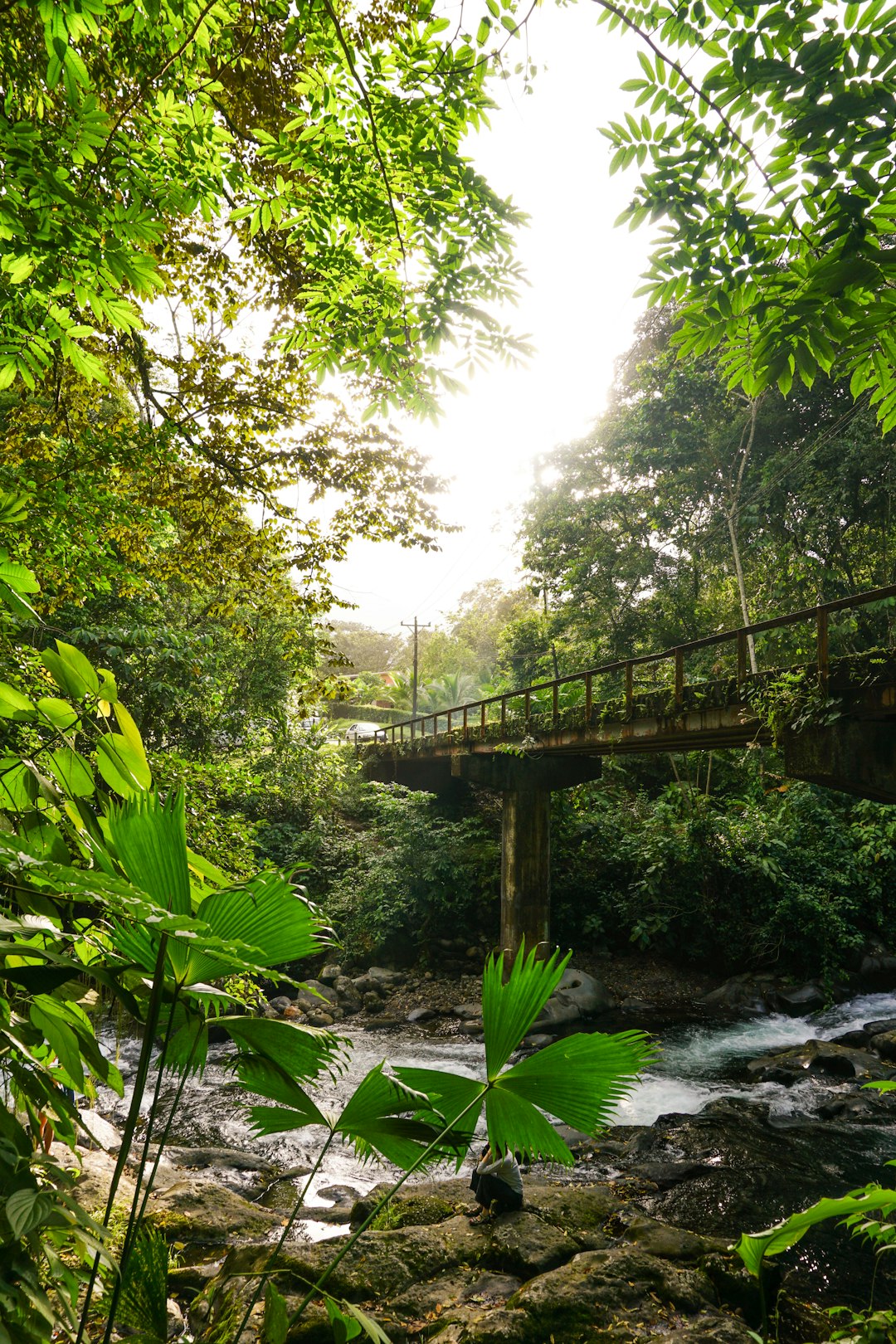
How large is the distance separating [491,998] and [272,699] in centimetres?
1241

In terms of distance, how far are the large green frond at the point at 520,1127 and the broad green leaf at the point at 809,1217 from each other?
80 cm

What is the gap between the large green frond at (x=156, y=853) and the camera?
1.11 m

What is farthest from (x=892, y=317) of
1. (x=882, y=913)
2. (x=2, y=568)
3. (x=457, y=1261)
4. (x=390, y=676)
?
(x=390, y=676)

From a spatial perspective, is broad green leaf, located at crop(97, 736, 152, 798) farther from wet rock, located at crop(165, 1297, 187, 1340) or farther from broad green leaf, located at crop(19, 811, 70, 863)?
wet rock, located at crop(165, 1297, 187, 1340)

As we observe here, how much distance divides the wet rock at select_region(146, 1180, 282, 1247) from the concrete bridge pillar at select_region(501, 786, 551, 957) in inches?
329

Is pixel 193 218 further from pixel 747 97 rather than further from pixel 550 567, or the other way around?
pixel 550 567

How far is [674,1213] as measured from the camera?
5398mm

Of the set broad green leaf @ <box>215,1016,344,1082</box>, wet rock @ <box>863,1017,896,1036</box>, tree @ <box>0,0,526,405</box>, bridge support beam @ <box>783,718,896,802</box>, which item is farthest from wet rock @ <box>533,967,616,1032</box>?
broad green leaf @ <box>215,1016,344,1082</box>

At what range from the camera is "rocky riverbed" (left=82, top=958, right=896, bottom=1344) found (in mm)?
3471

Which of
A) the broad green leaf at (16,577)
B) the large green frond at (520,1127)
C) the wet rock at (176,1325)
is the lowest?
the wet rock at (176,1325)

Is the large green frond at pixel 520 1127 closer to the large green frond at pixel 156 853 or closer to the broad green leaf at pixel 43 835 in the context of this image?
the large green frond at pixel 156 853

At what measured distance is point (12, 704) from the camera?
1.21 meters

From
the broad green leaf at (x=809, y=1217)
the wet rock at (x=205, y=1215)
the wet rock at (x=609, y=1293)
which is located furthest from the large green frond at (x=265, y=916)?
the wet rock at (x=205, y=1215)

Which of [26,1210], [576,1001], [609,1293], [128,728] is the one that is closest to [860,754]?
[609,1293]
